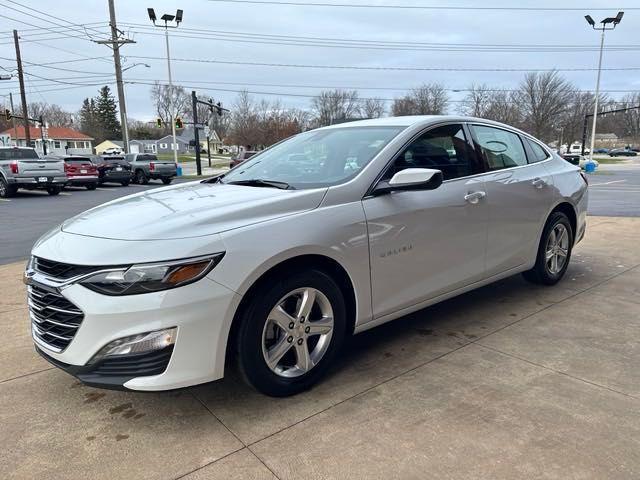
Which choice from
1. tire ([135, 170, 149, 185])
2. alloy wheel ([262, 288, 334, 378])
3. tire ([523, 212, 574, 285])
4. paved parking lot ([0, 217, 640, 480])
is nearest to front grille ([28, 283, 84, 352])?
paved parking lot ([0, 217, 640, 480])

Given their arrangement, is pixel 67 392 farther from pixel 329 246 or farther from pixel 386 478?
pixel 386 478

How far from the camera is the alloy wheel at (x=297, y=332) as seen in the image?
279cm

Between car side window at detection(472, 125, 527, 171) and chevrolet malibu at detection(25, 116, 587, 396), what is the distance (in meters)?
0.02

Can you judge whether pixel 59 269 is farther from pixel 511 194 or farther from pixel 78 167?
pixel 78 167

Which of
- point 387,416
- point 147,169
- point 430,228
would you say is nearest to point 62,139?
point 147,169

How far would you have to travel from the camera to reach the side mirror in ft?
10.1

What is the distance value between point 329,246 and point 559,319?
236cm

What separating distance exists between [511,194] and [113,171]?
23.4m

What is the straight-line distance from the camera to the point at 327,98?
71125mm

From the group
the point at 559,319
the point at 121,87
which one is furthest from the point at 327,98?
the point at 559,319

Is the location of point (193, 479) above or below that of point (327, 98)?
below

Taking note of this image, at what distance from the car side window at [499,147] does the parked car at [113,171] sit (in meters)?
23.0

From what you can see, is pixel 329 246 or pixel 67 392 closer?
pixel 329 246

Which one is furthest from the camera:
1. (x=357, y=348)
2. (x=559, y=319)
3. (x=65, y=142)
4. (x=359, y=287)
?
(x=65, y=142)
